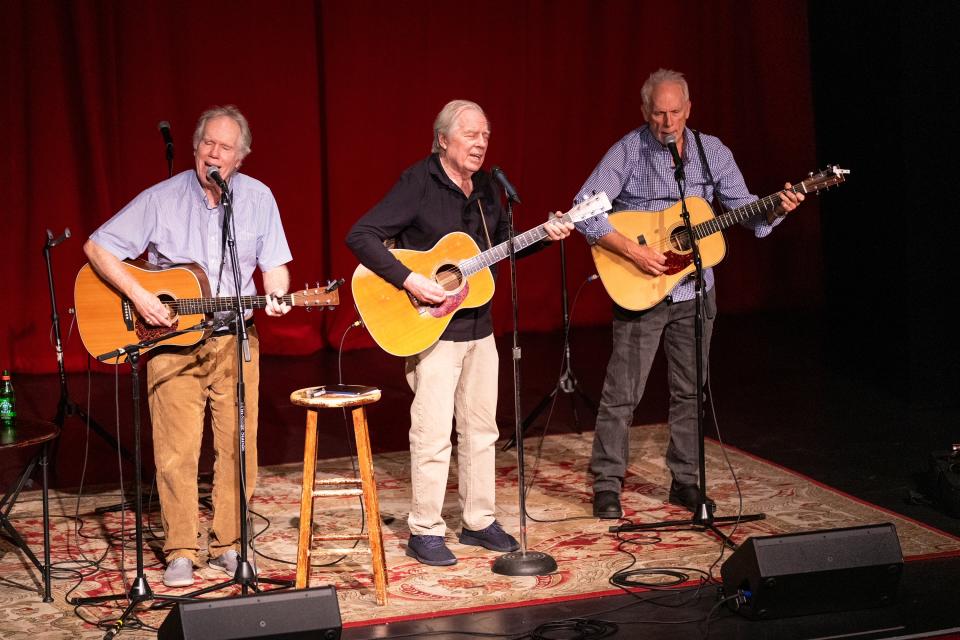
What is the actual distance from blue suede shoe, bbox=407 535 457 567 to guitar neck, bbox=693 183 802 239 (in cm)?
191

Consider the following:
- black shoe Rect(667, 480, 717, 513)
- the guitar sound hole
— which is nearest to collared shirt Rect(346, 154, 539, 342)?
the guitar sound hole

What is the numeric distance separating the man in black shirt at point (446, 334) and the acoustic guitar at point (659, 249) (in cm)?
74

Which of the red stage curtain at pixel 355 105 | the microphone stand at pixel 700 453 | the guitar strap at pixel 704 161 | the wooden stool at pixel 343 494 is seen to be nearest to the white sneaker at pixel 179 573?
the wooden stool at pixel 343 494

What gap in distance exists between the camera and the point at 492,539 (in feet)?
17.3

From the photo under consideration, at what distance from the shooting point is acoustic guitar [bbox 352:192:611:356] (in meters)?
5.00

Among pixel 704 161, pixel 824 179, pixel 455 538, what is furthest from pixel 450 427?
pixel 824 179

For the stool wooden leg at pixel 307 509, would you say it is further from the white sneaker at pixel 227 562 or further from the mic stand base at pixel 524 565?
the mic stand base at pixel 524 565

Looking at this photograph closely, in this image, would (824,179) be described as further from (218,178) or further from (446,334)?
(218,178)

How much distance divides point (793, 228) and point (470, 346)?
307 inches

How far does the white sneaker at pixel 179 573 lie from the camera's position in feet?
15.9

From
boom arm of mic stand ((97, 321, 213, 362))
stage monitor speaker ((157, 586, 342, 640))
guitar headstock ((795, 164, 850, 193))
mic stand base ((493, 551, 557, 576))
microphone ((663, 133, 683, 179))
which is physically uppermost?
microphone ((663, 133, 683, 179))

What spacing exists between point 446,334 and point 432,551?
95cm

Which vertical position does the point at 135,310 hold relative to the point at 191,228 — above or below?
below

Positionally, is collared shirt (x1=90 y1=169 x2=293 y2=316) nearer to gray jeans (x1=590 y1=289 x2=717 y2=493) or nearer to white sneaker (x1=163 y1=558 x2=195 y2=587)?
white sneaker (x1=163 y1=558 x2=195 y2=587)
